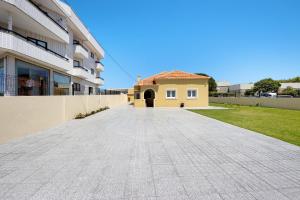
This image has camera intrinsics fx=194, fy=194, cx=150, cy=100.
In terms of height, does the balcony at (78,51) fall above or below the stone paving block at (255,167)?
above

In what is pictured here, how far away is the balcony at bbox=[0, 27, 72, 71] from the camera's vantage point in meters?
11.4

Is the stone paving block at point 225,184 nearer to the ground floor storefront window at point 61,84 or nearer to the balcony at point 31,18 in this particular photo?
the balcony at point 31,18

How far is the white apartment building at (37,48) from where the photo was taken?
11.6 meters

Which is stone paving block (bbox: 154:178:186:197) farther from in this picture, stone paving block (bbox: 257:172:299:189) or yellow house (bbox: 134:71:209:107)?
yellow house (bbox: 134:71:209:107)

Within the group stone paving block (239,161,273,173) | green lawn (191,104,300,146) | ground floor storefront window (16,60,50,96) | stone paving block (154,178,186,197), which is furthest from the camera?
ground floor storefront window (16,60,50,96)

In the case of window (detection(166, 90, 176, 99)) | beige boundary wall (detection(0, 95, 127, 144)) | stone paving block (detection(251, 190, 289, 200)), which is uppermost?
window (detection(166, 90, 176, 99))

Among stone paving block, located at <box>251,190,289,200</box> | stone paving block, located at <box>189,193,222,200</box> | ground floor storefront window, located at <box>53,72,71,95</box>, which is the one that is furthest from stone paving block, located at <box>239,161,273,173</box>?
ground floor storefront window, located at <box>53,72,71,95</box>

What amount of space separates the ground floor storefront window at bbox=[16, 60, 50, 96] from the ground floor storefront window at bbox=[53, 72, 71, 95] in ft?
4.17

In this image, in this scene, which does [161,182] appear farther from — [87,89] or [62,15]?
[87,89]

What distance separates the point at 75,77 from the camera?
24469 millimetres

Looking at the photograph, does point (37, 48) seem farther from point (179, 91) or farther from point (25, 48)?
point (179, 91)

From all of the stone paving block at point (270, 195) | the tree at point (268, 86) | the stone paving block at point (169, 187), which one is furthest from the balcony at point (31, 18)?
the tree at point (268, 86)

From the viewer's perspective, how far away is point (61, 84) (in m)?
20.0

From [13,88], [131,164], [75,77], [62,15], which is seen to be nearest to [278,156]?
[131,164]
